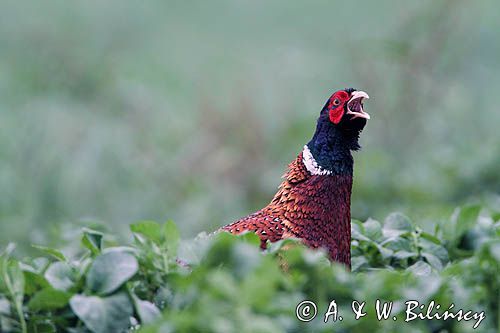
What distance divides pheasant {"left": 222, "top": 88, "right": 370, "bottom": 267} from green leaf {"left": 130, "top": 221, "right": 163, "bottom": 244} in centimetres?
89

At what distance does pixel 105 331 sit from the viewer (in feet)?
8.66

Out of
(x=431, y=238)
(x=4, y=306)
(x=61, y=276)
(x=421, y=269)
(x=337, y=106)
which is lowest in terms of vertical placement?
(x=4, y=306)

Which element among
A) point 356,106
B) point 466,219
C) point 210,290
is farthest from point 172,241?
point 356,106

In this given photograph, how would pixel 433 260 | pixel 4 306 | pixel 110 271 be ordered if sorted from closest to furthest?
pixel 4 306 < pixel 110 271 < pixel 433 260

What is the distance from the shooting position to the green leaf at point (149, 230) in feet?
9.64

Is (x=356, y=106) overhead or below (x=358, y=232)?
overhead

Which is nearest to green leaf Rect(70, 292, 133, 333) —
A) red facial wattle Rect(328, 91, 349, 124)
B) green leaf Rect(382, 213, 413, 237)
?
green leaf Rect(382, 213, 413, 237)

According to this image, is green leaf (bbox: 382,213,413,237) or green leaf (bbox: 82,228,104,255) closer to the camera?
green leaf (bbox: 82,228,104,255)

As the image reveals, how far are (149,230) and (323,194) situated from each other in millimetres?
1193

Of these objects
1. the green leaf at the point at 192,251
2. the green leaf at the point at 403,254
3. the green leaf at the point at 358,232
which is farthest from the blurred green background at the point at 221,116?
the green leaf at the point at 192,251

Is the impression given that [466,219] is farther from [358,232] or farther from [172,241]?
[172,241]

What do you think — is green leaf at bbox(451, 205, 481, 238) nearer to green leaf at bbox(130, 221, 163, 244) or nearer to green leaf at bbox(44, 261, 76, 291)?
green leaf at bbox(130, 221, 163, 244)

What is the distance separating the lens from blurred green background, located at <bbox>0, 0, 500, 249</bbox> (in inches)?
310

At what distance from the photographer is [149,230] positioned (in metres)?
2.95
